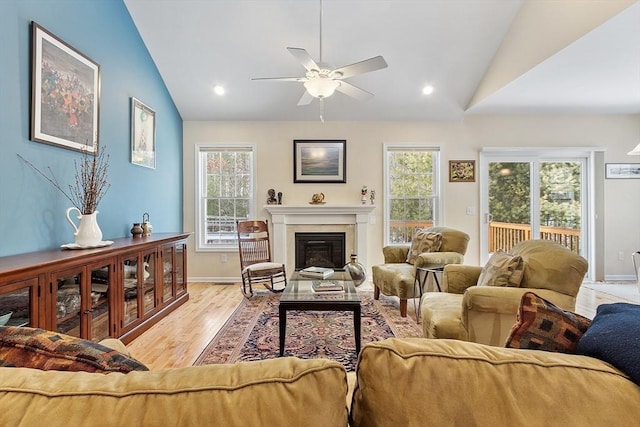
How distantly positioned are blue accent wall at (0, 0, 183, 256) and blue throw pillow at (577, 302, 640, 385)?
10.2 feet

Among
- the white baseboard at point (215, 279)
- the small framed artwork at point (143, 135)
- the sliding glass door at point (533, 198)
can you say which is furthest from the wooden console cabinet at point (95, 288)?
the sliding glass door at point (533, 198)

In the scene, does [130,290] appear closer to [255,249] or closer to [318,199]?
[255,249]

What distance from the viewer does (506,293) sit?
79.6 inches

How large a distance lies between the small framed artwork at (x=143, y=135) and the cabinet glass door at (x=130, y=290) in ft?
4.67

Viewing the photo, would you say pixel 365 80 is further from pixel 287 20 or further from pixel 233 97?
pixel 233 97

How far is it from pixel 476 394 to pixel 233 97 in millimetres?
4845

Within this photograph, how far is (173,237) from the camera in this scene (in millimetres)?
3619

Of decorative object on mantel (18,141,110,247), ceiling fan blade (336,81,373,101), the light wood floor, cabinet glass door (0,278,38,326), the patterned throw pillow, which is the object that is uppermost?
ceiling fan blade (336,81,373,101)

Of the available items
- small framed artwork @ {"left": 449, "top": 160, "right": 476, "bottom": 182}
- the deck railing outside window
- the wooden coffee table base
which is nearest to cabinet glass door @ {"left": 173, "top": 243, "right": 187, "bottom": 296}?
the wooden coffee table base

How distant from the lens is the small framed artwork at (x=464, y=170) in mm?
5113

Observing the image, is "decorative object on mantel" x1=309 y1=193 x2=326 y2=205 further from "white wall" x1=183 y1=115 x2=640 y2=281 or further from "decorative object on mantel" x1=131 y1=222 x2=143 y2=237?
"decorative object on mantel" x1=131 y1=222 x2=143 y2=237

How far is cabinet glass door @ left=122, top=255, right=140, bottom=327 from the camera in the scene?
279 cm

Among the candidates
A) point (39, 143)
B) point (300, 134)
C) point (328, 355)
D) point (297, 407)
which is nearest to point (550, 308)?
point (297, 407)

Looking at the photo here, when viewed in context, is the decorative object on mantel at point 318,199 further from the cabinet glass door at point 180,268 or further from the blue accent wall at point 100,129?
the blue accent wall at point 100,129
